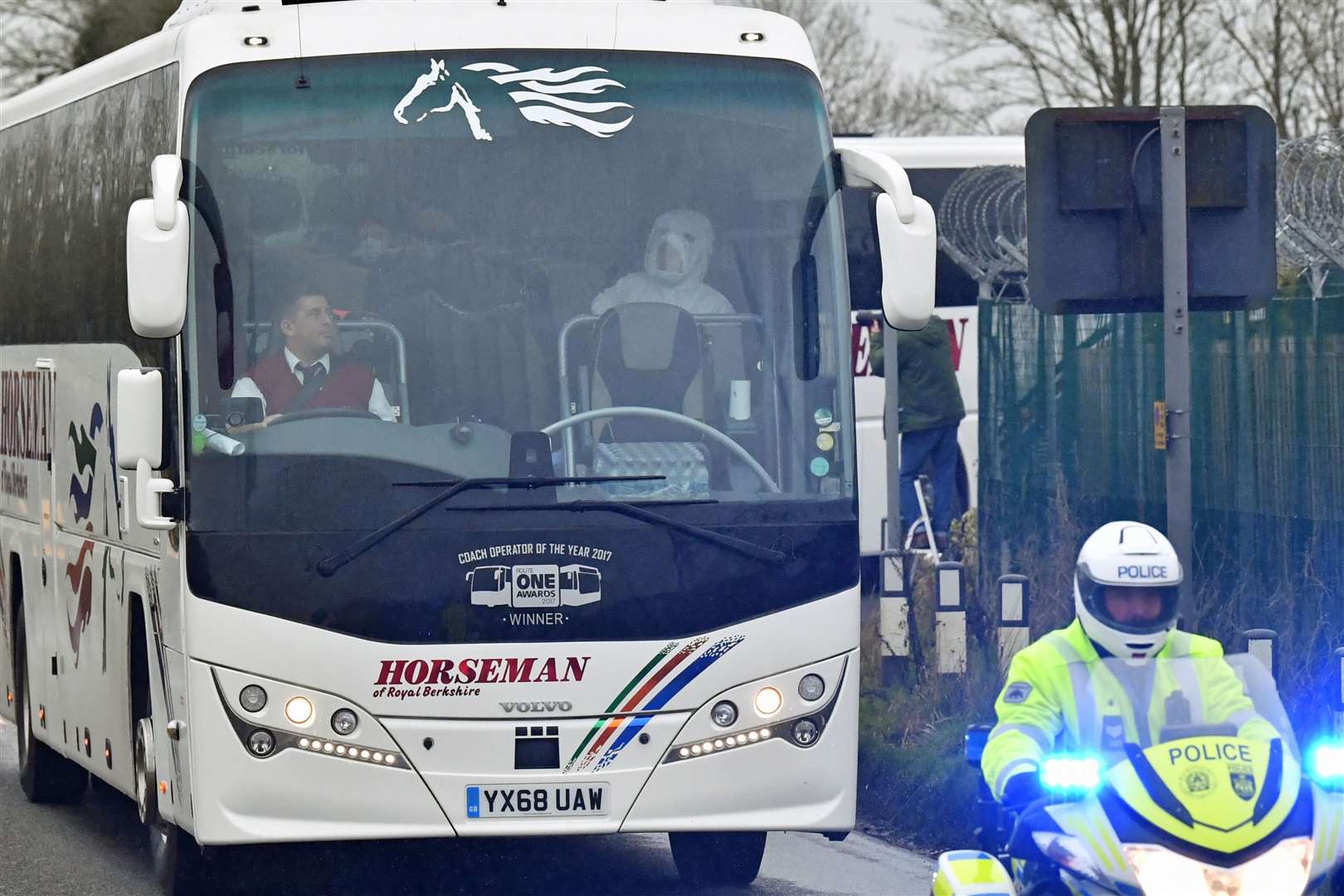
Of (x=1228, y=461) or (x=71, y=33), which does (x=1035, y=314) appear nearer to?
(x=1228, y=461)

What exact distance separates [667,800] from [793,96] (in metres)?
2.40

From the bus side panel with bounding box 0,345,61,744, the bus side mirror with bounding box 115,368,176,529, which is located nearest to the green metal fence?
the bus side mirror with bounding box 115,368,176,529

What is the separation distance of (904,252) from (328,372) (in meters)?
1.89

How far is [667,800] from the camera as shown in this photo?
8.15 metres

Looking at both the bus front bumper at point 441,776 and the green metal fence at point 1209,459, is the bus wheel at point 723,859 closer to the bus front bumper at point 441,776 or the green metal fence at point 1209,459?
the bus front bumper at point 441,776

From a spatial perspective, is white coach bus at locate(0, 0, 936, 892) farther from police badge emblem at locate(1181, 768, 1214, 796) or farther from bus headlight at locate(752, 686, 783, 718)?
police badge emblem at locate(1181, 768, 1214, 796)

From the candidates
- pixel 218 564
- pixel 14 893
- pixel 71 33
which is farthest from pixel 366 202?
pixel 71 33

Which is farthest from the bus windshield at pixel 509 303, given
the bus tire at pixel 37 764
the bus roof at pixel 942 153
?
the bus roof at pixel 942 153

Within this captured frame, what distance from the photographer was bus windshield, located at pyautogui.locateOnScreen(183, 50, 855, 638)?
8.19 m

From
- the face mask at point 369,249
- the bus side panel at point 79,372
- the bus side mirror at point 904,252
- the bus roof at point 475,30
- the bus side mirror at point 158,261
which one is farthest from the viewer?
the bus side panel at point 79,372

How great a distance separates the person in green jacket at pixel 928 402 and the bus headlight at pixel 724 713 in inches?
380

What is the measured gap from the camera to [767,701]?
8.23 metres

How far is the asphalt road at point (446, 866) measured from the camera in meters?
9.43

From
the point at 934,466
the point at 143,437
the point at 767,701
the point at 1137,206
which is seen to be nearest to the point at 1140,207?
the point at 1137,206
